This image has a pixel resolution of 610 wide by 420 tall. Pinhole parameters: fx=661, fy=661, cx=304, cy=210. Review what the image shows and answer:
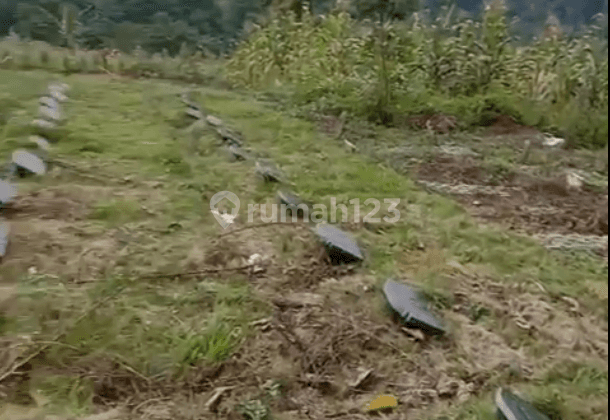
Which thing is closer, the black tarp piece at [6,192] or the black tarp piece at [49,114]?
the black tarp piece at [6,192]

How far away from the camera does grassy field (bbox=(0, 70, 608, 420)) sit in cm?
64

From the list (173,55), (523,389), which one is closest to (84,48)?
(173,55)

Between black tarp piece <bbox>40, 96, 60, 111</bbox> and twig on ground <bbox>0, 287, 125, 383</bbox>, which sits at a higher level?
black tarp piece <bbox>40, 96, 60, 111</bbox>

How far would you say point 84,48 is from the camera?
90 cm

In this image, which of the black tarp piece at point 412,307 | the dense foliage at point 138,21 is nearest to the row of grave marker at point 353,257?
the black tarp piece at point 412,307

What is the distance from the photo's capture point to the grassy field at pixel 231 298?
64cm

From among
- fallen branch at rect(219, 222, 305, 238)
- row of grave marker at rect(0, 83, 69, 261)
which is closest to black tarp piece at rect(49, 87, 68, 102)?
row of grave marker at rect(0, 83, 69, 261)

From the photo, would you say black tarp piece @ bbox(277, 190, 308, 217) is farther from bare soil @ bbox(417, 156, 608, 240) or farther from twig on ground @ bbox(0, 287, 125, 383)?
twig on ground @ bbox(0, 287, 125, 383)

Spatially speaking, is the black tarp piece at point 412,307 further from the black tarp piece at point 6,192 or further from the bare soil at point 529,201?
the black tarp piece at point 6,192

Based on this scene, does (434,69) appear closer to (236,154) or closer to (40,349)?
(236,154)

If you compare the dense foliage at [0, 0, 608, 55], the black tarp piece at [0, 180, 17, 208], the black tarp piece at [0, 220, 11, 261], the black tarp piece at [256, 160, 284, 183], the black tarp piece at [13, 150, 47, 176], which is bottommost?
the black tarp piece at [256, 160, 284, 183]

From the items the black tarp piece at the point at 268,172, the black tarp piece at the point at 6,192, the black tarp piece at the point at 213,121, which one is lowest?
the black tarp piece at the point at 268,172

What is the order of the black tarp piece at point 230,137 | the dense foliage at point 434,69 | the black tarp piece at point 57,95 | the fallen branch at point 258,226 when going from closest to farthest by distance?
the fallen branch at point 258,226 → the black tarp piece at point 57,95 → the black tarp piece at point 230,137 → the dense foliage at point 434,69

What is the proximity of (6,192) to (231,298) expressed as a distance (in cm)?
30
